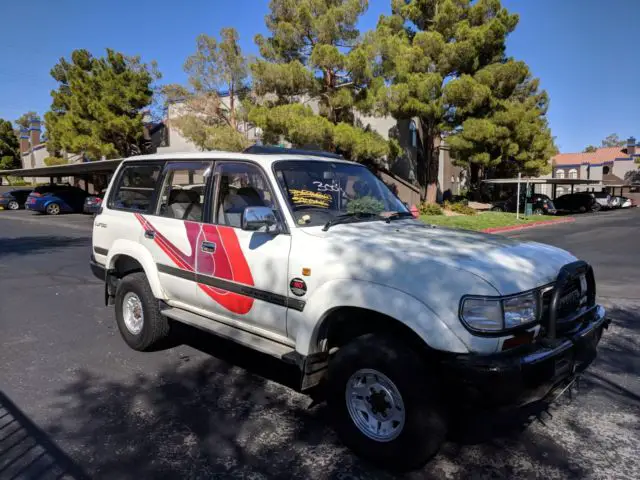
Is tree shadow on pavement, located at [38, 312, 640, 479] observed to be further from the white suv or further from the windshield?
the windshield

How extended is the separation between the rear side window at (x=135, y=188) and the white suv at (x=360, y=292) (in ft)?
0.20

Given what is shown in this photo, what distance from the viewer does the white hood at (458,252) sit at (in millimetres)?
2836

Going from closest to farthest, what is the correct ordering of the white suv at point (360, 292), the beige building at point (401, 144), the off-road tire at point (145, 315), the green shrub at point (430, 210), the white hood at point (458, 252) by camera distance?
1. the white suv at point (360, 292)
2. the white hood at point (458, 252)
3. the off-road tire at point (145, 315)
4. the green shrub at point (430, 210)
5. the beige building at point (401, 144)

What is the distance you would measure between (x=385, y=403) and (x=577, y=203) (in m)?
36.7

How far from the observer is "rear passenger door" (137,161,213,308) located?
4.33 metres

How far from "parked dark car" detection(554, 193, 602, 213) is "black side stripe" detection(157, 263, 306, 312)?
3593 cm

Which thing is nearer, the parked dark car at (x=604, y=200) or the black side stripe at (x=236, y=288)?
the black side stripe at (x=236, y=288)

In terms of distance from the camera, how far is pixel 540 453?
321 centimetres

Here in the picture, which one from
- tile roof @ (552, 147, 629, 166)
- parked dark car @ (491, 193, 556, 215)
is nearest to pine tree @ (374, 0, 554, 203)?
parked dark car @ (491, 193, 556, 215)

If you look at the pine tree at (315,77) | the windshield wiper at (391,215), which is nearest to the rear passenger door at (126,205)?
the windshield wiper at (391,215)

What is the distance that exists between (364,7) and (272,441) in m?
19.7

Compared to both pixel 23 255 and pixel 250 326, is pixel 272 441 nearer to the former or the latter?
pixel 250 326

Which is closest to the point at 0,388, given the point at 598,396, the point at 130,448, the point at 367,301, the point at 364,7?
the point at 130,448

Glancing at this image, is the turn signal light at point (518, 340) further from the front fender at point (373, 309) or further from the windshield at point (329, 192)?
the windshield at point (329, 192)
